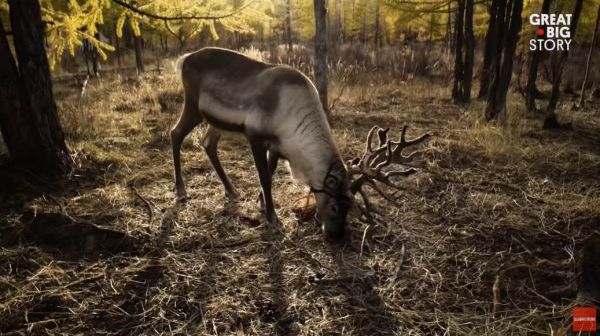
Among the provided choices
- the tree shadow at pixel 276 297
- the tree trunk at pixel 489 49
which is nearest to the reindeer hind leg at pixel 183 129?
the tree shadow at pixel 276 297

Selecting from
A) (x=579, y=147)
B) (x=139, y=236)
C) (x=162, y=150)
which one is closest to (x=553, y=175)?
(x=579, y=147)

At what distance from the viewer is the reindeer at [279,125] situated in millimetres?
3418

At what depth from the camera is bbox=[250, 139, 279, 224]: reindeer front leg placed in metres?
3.80

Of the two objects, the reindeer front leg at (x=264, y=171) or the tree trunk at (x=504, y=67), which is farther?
the tree trunk at (x=504, y=67)

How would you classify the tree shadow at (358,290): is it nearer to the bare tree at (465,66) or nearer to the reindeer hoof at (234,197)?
the reindeer hoof at (234,197)

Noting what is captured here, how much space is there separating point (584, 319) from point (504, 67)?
5.98 meters

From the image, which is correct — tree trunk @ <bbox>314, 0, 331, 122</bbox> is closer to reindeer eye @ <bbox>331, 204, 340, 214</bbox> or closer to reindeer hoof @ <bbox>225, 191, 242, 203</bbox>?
reindeer hoof @ <bbox>225, 191, 242, 203</bbox>

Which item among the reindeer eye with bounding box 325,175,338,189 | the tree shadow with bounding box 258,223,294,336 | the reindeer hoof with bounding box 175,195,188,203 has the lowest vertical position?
the tree shadow with bounding box 258,223,294,336

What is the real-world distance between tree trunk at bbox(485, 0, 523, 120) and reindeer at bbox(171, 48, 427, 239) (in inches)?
182

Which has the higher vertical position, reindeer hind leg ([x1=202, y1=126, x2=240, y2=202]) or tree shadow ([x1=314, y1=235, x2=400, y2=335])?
reindeer hind leg ([x1=202, y1=126, x2=240, y2=202])

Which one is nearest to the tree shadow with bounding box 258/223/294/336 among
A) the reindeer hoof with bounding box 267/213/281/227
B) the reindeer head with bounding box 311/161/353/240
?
the reindeer hoof with bounding box 267/213/281/227

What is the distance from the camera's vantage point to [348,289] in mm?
2988

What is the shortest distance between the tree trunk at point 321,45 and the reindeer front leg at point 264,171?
12.2ft

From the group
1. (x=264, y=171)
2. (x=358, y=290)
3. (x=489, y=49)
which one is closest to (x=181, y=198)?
(x=264, y=171)
